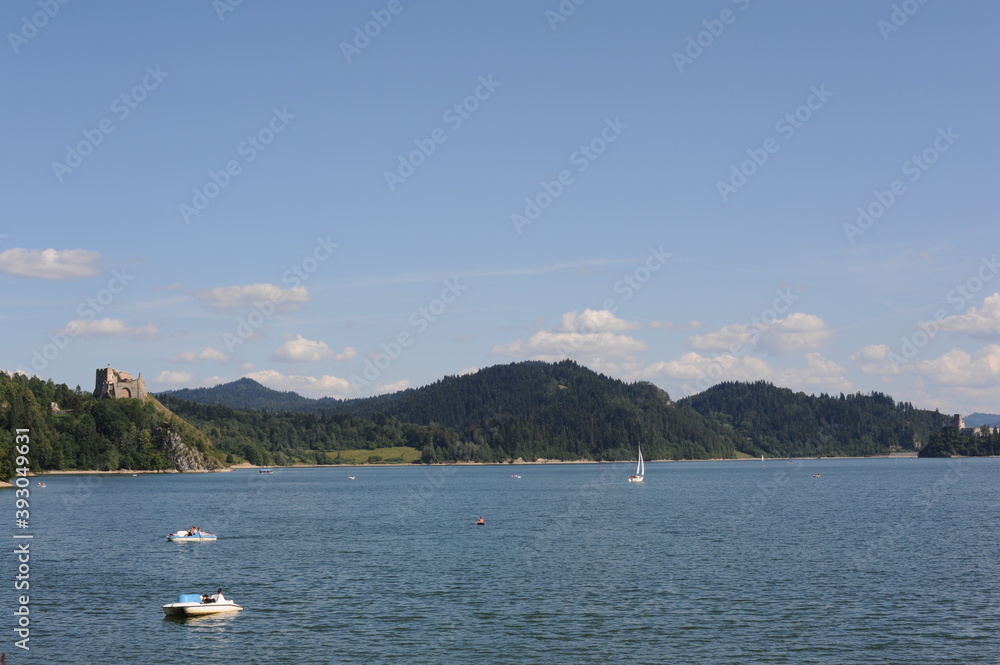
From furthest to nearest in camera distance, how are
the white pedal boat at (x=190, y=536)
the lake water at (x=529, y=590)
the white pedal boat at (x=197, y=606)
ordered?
the white pedal boat at (x=190, y=536) → the white pedal boat at (x=197, y=606) → the lake water at (x=529, y=590)

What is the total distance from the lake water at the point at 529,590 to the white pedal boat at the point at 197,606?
3.59 ft

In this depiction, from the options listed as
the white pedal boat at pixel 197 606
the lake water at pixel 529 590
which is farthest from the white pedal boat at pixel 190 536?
the white pedal boat at pixel 197 606

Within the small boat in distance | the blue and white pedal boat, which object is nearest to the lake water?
the blue and white pedal boat

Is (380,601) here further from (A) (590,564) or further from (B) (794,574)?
(B) (794,574)

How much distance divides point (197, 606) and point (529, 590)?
26.4 meters

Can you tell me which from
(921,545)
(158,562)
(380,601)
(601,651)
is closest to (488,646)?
(601,651)

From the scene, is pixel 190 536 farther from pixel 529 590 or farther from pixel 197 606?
pixel 529 590

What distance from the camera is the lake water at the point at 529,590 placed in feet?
182

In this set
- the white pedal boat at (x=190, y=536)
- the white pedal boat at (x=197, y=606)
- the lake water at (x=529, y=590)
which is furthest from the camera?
the white pedal boat at (x=190, y=536)

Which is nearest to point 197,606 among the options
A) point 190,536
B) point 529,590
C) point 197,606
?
point 197,606

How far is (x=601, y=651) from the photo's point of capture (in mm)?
54562

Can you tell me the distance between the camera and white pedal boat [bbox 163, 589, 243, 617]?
64562 millimetres

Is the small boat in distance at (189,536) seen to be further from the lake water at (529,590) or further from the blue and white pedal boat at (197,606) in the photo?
the blue and white pedal boat at (197,606)

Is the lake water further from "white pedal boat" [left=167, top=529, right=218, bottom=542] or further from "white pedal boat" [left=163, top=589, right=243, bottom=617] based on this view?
"white pedal boat" [left=167, top=529, right=218, bottom=542]
